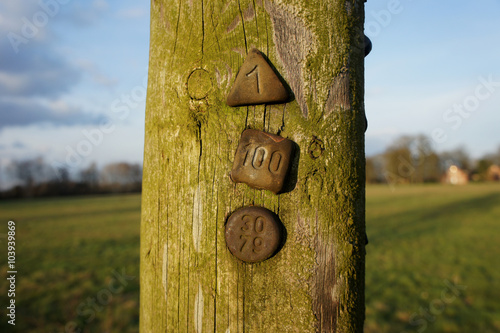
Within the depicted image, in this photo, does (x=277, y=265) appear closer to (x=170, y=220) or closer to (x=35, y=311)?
(x=170, y=220)

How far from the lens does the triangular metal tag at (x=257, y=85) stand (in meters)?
0.95

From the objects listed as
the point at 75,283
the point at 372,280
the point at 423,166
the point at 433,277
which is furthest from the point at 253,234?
the point at 423,166

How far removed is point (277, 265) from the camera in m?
0.96

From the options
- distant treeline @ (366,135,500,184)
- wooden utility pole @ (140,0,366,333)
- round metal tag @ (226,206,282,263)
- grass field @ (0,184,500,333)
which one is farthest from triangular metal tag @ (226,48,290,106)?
distant treeline @ (366,135,500,184)

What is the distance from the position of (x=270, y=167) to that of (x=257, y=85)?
0.80 feet

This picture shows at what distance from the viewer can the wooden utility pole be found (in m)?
0.95

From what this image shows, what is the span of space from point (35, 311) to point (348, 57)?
19.2ft

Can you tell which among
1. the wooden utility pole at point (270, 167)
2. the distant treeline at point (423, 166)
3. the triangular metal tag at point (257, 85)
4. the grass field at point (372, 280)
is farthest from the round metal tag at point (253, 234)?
the distant treeline at point (423, 166)

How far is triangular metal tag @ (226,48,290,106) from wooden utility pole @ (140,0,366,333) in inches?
0.5

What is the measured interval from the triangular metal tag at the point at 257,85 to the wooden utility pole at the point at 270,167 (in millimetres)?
13

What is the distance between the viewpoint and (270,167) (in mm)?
946

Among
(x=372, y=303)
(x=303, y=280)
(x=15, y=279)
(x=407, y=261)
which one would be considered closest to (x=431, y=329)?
(x=372, y=303)

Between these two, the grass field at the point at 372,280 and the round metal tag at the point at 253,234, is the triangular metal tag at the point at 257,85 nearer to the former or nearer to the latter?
the round metal tag at the point at 253,234

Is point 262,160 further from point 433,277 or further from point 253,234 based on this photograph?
point 433,277
